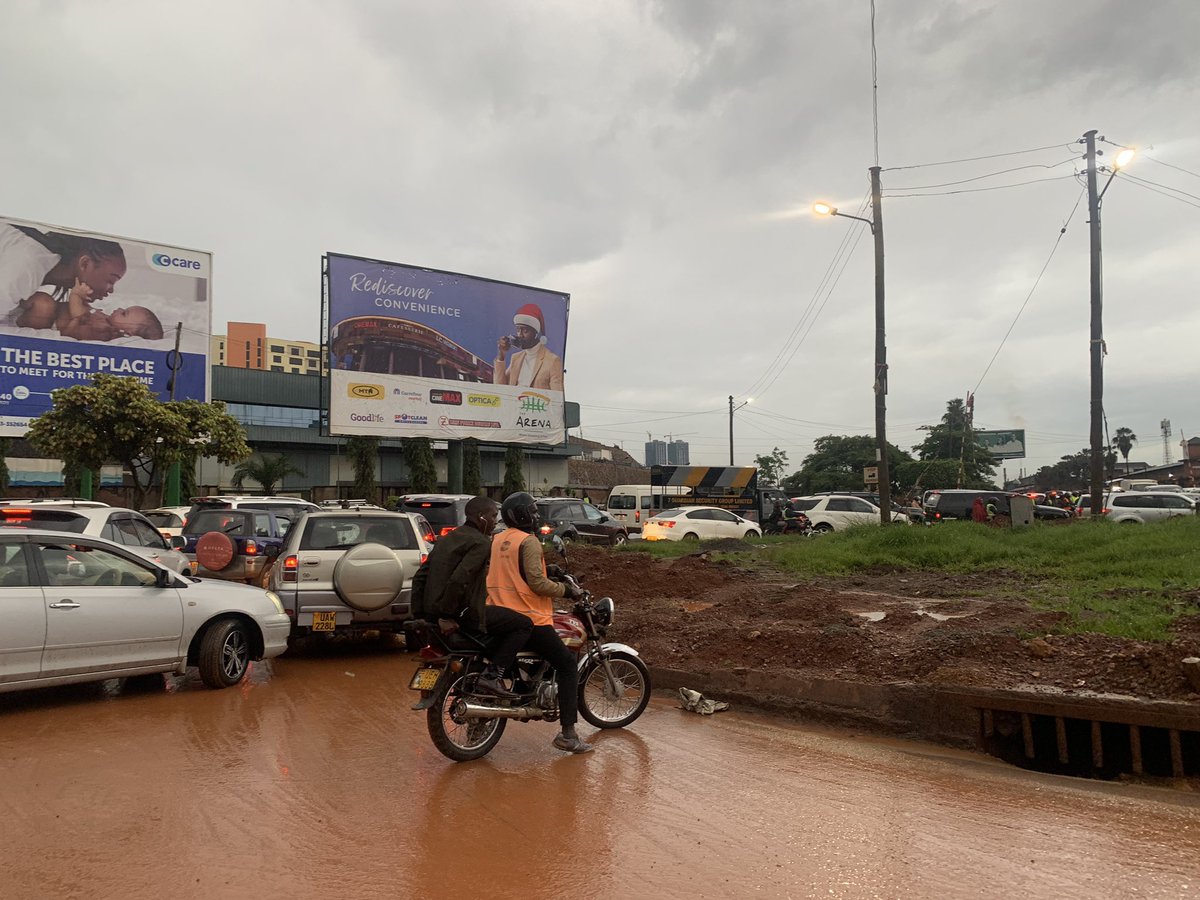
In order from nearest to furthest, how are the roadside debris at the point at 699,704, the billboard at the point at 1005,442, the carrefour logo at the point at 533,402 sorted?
the roadside debris at the point at 699,704 → the carrefour logo at the point at 533,402 → the billboard at the point at 1005,442

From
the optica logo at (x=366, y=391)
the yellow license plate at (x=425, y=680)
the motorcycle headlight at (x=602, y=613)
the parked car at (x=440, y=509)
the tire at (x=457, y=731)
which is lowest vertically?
the tire at (x=457, y=731)

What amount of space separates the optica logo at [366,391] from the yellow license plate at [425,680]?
26.2 m

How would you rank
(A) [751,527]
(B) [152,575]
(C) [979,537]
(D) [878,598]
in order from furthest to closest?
(A) [751,527]
(C) [979,537]
(D) [878,598]
(B) [152,575]

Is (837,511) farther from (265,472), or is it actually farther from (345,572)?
(265,472)

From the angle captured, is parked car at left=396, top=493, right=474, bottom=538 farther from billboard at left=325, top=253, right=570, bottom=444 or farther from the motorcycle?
billboard at left=325, top=253, right=570, bottom=444

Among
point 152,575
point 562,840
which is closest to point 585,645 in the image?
point 562,840

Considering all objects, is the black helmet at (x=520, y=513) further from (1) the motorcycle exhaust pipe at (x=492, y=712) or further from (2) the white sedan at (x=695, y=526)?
(2) the white sedan at (x=695, y=526)

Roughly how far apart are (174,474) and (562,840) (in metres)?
33.3

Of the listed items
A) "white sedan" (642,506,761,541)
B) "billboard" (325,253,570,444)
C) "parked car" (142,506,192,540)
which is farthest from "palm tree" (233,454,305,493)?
"parked car" (142,506,192,540)

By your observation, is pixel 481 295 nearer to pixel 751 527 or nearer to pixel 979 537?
pixel 751 527

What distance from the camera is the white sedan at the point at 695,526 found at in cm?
2628

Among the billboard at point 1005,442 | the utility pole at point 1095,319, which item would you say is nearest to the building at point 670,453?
the billboard at point 1005,442

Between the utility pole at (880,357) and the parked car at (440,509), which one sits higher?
the utility pole at (880,357)

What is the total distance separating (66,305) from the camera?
3056 centimetres
